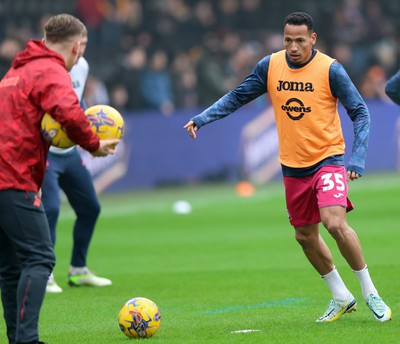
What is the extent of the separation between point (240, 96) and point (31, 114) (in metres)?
2.50

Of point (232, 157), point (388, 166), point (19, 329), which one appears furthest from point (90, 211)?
point (388, 166)

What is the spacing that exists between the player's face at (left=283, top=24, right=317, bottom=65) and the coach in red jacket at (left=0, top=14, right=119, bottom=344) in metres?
2.02

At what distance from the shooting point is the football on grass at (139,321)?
821 cm

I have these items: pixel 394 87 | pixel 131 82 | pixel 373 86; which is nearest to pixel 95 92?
pixel 131 82

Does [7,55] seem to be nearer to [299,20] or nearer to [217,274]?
[217,274]

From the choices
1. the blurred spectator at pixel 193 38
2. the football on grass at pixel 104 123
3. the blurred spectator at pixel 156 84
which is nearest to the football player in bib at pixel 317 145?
the football on grass at pixel 104 123

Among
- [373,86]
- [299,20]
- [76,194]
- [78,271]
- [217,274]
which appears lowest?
[217,274]

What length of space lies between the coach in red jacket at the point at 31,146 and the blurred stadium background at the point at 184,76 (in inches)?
547

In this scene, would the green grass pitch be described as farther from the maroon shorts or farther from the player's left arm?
the player's left arm

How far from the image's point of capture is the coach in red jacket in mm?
7039

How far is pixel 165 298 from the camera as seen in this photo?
34.4 ft

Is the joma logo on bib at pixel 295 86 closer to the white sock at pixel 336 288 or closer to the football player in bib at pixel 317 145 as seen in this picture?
the football player in bib at pixel 317 145

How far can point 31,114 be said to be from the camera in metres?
7.09

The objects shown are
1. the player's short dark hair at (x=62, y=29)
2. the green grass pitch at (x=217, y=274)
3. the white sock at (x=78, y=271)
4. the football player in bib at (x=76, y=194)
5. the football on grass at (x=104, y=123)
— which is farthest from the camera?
the white sock at (x=78, y=271)
